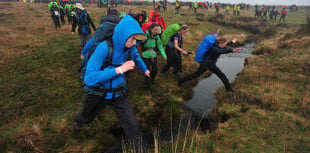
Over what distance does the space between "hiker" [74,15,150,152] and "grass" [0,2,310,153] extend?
0.90 m

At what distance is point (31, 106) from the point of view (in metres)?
5.64

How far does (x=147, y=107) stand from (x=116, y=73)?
3562 mm

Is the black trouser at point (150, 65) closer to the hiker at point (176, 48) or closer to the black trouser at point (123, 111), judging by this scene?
the hiker at point (176, 48)

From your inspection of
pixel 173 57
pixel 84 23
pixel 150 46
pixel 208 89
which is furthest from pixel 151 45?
pixel 84 23

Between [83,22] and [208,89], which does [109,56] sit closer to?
[208,89]

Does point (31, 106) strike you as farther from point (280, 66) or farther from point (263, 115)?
point (280, 66)

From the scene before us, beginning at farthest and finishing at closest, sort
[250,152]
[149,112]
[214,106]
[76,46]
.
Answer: [76,46], [214,106], [149,112], [250,152]

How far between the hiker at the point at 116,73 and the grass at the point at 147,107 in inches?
35.6

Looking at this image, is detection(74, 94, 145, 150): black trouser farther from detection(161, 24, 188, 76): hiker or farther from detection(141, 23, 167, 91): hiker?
detection(161, 24, 188, 76): hiker

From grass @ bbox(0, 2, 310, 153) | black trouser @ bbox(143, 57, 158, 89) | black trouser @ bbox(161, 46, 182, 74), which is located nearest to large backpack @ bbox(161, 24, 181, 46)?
black trouser @ bbox(161, 46, 182, 74)

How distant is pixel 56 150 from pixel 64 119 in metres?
1.18

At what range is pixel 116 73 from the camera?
2814 mm

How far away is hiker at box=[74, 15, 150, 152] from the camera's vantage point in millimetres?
2811

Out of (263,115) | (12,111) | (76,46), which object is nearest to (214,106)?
(263,115)
